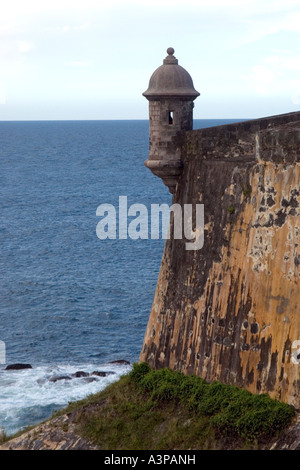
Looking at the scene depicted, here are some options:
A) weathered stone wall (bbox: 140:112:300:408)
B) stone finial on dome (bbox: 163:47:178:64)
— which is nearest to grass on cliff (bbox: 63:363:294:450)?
weathered stone wall (bbox: 140:112:300:408)

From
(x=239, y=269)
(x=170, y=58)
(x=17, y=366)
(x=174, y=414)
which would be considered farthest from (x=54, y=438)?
(x=17, y=366)

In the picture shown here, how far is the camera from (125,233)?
7188 cm

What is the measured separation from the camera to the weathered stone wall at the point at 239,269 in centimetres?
1925

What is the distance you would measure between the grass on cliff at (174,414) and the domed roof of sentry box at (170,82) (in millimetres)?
8894

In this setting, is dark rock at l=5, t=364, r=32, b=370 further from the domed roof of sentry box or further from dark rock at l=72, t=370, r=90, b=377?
the domed roof of sentry box

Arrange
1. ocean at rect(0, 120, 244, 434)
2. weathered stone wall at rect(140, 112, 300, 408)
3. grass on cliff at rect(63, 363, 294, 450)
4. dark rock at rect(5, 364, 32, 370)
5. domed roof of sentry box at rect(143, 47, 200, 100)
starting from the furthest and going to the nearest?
1. dark rock at rect(5, 364, 32, 370)
2. ocean at rect(0, 120, 244, 434)
3. domed roof of sentry box at rect(143, 47, 200, 100)
4. weathered stone wall at rect(140, 112, 300, 408)
5. grass on cliff at rect(63, 363, 294, 450)

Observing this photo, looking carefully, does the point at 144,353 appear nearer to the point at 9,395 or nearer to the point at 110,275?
the point at 9,395

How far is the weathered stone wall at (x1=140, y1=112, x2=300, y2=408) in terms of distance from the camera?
19.2 meters

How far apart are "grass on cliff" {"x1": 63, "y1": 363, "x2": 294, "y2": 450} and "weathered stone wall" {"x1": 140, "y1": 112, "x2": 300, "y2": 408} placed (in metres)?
0.62

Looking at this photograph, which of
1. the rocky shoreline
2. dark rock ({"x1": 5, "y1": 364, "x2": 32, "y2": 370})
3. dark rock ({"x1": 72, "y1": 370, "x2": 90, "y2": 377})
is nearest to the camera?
the rocky shoreline

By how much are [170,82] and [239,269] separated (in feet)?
21.2

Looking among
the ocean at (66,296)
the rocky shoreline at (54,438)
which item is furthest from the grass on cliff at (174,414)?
the ocean at (66,296)

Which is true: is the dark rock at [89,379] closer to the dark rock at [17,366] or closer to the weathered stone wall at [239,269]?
the dark rock at [17,366]
